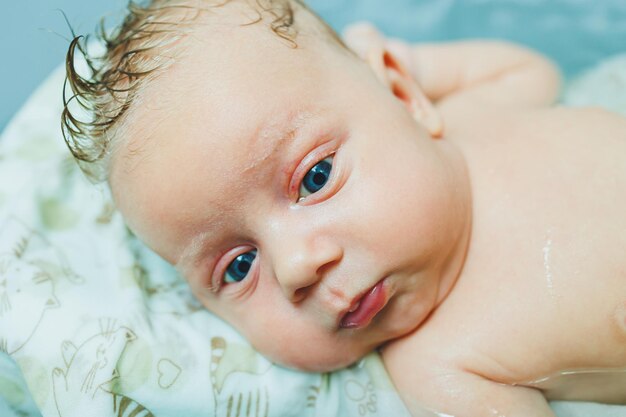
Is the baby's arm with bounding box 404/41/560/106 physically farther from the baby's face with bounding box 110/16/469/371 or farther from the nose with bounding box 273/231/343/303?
the nose with bounding box 273/231/343/303

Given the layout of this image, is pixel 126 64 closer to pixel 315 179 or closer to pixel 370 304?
pixel 315 179

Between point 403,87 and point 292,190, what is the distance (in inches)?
15.9

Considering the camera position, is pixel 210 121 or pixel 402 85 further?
pixel 402 85

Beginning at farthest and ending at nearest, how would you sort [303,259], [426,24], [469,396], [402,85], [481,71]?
[426,24]
[481,71]
[402,85]
[469,396]
[303,259]

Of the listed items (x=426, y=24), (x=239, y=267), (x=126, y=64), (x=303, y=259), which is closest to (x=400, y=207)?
(x=303, y=259)

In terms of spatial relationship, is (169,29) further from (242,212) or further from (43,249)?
(43,249)

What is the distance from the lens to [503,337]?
108 cm

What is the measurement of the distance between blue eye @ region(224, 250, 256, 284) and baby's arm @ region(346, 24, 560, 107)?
675mm

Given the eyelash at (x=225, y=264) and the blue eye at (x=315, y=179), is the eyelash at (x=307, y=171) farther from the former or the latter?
the eyelash at (x=225, y=264)

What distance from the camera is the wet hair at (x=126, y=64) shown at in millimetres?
1025

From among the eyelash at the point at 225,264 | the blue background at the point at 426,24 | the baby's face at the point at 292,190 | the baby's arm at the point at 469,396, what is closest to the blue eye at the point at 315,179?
the baby's face at the point at 292,190

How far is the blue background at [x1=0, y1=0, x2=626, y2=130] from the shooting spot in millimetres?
1809

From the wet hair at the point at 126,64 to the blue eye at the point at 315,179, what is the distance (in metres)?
0.22

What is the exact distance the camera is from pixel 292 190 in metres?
1.00
